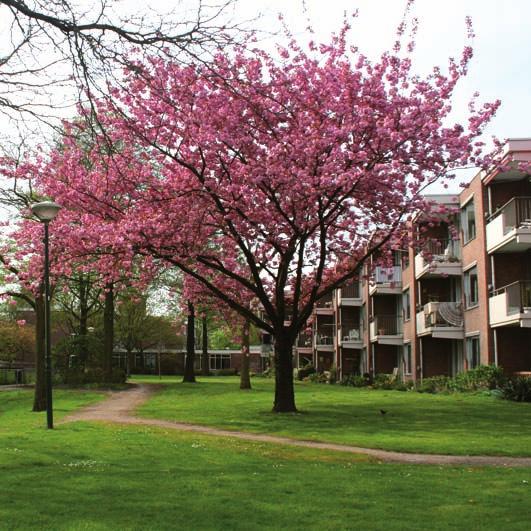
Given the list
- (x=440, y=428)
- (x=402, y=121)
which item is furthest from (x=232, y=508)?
(x=402, y=121)

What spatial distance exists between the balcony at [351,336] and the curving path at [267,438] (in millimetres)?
26427

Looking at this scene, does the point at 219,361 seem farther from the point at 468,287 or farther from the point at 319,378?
the point at 468,287

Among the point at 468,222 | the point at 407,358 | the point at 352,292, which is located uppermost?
the point at 468,222

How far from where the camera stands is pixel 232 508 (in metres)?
7.91

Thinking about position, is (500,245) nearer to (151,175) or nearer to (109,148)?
(151,175)

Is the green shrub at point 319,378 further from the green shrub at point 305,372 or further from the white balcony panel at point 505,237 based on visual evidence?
the white balcony panel at point 505,237

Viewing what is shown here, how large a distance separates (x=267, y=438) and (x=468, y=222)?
61.1 ft

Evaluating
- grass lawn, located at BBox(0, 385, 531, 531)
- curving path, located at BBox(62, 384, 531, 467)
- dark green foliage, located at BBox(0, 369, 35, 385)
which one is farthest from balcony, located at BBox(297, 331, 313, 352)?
grass lawn, located at BBox(0, 385, 531, 531)

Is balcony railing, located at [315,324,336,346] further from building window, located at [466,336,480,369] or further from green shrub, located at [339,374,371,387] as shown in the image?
building window, located at [466,336,480,369]

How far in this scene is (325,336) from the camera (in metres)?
62.9

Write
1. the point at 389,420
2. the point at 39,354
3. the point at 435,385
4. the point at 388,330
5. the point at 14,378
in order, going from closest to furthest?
1. the point at 389,420
2. the point at 39,354
3. the point at 435,385
4. the point at 388,330
5. the point at 14,378

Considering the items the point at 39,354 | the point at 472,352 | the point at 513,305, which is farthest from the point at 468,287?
the point at 39,354

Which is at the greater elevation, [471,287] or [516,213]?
[516,213]

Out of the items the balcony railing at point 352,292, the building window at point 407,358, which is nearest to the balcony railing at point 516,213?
the building window at point 407,358
